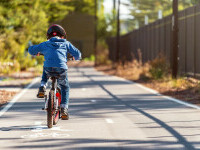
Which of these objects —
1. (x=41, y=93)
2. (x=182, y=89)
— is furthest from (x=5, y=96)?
(x=41, y=93)

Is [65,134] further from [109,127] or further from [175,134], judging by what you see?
[175,134]

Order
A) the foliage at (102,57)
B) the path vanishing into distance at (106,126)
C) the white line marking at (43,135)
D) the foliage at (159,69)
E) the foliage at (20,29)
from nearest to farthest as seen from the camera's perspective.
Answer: the path vanishing into distance at (106,126)
the white line marking at (43,135)
the foliage at (159,69)
the foliage at (20,29)
the foliage at (102,57)

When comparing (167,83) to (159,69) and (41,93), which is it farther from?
(41,93)

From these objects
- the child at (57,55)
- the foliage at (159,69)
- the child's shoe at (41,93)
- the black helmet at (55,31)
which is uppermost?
the black helmet at (55,31)

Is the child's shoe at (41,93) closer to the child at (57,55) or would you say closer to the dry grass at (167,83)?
the child at (57,55)

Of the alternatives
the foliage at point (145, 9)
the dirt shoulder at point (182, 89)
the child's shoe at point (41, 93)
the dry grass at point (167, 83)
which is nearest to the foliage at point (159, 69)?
the dry grass at point (167, 83)

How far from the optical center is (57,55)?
10.7 m

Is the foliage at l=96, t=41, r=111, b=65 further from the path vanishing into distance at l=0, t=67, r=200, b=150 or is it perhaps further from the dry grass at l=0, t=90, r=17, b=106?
the path vanishing into distance at l=0, t=67, r=200, b=150

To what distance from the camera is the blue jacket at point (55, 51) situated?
10.7m

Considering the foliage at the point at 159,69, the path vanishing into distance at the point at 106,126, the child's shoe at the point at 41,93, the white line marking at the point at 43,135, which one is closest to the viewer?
the path vanishing into distance at the point at 106,126

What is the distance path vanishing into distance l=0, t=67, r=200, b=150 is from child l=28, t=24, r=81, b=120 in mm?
701

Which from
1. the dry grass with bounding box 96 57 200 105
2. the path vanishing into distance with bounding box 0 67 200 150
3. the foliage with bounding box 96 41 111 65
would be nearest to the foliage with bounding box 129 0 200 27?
the foliage with bounding box 96 41 111 65

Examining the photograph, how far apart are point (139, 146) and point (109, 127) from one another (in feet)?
7.31

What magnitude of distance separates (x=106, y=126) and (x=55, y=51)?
1.72 m
